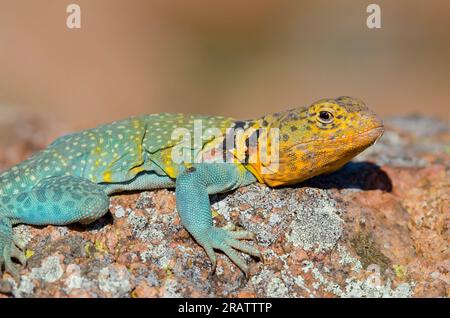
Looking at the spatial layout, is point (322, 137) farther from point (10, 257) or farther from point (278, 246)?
point (10, 257)

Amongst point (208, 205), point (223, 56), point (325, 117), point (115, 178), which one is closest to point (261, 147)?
point (325, 117)

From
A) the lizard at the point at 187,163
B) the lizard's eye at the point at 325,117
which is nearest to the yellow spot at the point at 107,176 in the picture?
the lizard at the point at 187,163

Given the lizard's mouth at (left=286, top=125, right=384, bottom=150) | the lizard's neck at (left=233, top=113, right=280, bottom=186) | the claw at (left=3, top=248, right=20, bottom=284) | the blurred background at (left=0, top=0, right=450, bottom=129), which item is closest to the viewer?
the claw at (left=3, top=248, right=20, bottom=284)

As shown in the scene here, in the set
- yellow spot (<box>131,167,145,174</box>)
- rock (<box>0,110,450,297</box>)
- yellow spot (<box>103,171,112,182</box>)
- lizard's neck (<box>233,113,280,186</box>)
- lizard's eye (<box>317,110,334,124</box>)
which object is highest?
lizard's eye (<box>317,110,334,124</box>)

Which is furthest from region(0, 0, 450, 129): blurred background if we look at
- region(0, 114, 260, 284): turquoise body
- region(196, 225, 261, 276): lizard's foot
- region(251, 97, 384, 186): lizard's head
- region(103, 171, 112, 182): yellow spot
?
region(196, 225, 261, 276): lizard's foot

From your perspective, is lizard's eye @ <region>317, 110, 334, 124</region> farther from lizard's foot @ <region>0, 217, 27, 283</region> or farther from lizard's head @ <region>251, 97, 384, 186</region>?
lizard's foot @ <region>0, 217, 27, 283</region>

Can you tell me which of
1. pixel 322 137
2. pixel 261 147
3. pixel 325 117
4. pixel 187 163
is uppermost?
pixel 325 117
